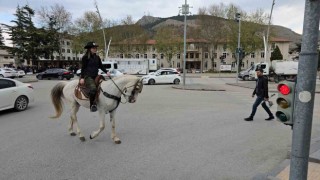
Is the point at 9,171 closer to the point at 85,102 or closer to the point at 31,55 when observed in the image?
the point at 85,102

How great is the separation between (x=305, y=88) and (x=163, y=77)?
25098 mm

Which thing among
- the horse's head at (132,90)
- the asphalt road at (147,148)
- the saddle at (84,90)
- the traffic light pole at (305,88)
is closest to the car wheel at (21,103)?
the asphalt road at (147,148)

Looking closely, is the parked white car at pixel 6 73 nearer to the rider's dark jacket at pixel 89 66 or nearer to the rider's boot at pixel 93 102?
the rider's dark jacket at pixel 89 66

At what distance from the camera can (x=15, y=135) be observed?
7188mm

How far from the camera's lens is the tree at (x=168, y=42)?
77.4 m

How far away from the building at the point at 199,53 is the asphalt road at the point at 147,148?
67.9 metres

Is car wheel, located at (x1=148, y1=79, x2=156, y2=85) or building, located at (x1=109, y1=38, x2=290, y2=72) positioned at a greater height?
building, located at (x1=109, y1=38, x2=290, y2=72)

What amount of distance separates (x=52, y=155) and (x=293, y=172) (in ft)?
14.7

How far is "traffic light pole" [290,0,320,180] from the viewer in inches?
111

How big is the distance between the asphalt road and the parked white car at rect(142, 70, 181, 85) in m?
17.8

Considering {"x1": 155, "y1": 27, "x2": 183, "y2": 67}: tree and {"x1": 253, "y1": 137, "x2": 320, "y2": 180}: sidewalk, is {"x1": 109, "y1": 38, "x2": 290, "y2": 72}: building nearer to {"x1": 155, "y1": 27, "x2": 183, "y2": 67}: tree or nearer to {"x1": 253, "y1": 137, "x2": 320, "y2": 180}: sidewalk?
{"x1": 155, "y1": 27, "x2": 183, "y2": 67}: tree

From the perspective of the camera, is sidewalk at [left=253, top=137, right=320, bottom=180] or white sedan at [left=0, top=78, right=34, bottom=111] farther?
white sedan at [left=0, top=78, right=34, bottom=111]

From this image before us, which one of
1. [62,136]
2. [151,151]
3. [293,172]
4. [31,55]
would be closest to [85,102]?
[62,136]

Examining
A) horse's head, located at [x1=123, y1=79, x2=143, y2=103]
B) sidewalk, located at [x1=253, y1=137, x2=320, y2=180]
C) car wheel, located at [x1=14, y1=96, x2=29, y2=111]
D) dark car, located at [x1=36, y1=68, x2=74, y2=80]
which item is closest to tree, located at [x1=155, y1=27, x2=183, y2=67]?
dark car, located at [x1=36, y1=68, x2=74, y2=80]
